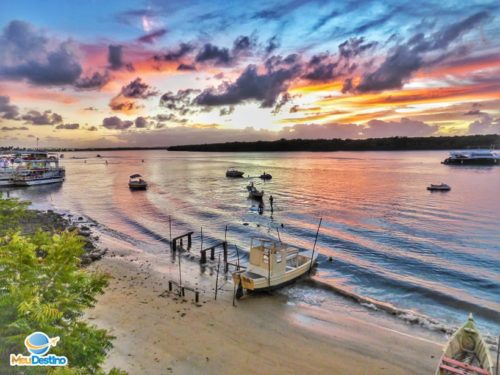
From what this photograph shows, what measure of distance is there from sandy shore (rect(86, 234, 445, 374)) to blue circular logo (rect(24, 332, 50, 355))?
309 inches

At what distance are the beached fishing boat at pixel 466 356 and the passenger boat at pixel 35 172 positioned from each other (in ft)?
307

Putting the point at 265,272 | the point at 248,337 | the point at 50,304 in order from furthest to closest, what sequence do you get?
the point at 265,272 < the point at 248,337 < the point at 50,304

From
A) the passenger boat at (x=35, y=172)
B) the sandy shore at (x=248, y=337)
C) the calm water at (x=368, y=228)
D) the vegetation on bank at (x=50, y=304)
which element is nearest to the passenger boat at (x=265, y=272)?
the sandy shore at (x=248, y=337)

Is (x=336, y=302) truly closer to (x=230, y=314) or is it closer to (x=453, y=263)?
(x=230, y=314)

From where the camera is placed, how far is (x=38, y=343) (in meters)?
6.48

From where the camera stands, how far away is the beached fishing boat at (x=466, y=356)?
12391mm

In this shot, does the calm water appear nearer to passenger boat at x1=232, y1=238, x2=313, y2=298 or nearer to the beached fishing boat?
passenger boat at x1=232, y1=238, x2=313, y2=298

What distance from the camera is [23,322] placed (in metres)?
6.33

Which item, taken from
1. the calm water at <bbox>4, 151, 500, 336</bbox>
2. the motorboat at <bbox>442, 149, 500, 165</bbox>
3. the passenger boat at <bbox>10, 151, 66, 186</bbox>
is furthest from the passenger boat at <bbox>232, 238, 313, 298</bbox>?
the motorboat at <bbox>442, 149, 500, 165</bbox>

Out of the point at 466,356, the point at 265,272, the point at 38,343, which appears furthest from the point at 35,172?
the point at 466,356

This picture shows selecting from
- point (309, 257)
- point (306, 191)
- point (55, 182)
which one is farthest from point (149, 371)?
point (55, 182)

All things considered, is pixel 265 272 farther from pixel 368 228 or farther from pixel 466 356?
pixel 368 228

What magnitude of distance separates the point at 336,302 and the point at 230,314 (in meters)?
7.49

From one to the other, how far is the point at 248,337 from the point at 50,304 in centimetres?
1191
